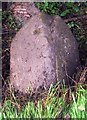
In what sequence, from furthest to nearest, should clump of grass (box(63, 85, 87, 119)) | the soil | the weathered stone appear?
the soil
the weathered stone
clump of grass (box(63, 85, 87, 119))

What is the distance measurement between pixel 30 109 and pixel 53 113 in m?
0.26

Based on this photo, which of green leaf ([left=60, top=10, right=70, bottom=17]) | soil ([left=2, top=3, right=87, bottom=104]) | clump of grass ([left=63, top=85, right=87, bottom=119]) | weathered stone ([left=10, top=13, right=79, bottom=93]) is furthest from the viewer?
green leaf ([left=60, top=10, right=70, bottom=17])

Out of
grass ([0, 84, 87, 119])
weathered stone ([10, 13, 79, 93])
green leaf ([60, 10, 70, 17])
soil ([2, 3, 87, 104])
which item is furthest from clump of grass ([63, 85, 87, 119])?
green leaf ([60, 10, 70, 17])

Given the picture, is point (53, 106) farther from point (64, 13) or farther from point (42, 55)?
point (64, 13)

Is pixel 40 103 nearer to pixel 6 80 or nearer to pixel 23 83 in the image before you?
pixel 23 83

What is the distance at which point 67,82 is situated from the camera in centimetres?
516

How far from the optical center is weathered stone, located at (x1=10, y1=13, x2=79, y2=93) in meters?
5.10

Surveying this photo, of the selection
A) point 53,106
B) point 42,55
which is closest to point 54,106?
point 53,106

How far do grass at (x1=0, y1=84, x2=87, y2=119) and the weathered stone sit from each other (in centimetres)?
21

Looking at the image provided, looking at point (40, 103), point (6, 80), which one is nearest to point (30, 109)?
point (40, 103)

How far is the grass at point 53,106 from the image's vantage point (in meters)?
4.39

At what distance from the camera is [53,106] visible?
4.55m

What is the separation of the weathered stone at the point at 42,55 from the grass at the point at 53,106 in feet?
0.68

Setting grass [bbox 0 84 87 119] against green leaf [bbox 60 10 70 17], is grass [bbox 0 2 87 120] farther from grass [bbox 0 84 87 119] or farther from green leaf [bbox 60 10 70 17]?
green leaf [bbox 60 10 70 17]
